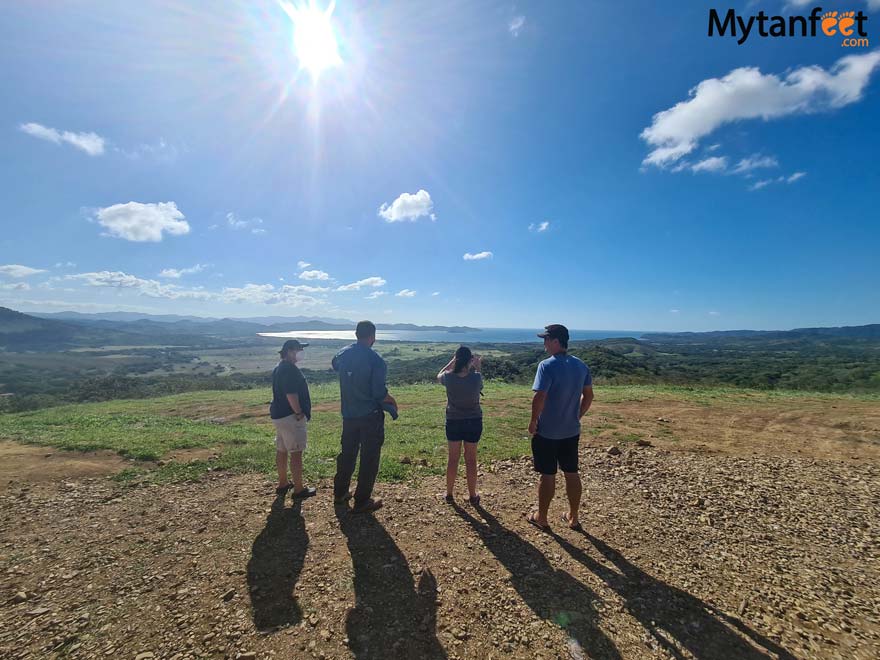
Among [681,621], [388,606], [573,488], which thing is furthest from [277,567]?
[681,621]

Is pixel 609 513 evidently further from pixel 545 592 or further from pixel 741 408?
pixel 741 408

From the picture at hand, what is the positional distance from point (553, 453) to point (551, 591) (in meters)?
1.45

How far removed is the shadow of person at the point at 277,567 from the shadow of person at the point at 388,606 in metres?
0.61

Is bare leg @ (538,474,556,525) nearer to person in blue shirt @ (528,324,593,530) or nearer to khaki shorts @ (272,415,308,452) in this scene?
person in blue shirt @ (528,324,593,530)

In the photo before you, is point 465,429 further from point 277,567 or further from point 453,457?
point 277,567

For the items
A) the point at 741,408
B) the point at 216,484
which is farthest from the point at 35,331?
the point at 741,408

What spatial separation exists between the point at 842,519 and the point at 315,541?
24.4ft

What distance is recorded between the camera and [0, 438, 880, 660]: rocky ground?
3.14 meters

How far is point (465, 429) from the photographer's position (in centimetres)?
532

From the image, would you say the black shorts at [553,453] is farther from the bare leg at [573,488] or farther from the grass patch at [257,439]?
the grass patch at [257,439]

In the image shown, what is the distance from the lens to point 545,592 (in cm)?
375

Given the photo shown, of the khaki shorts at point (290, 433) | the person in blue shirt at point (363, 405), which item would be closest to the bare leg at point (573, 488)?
the person in blue shirt at point (363, 405)

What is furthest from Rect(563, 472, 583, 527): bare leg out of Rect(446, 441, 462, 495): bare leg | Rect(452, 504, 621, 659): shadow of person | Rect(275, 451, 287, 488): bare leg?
Rect(275, 451, 287, 488): bare leg

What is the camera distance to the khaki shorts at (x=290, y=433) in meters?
5.70
